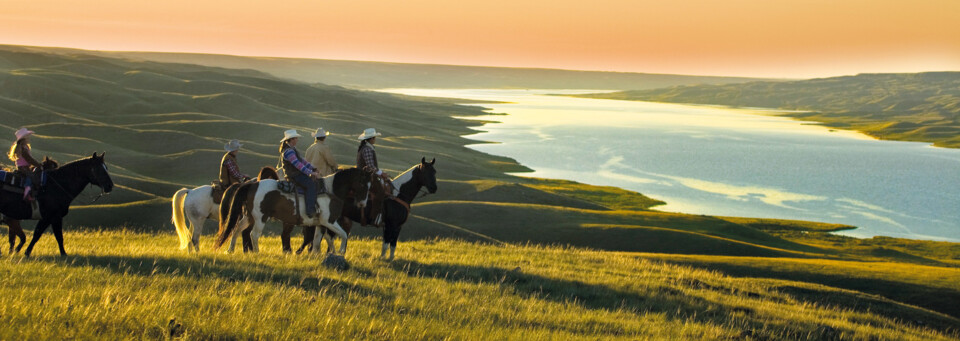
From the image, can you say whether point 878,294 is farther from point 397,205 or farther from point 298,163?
point 298,163

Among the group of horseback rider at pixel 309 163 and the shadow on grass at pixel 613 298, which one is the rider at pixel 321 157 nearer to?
the group of horseback rider at pixel 309 163

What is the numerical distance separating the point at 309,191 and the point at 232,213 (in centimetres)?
194

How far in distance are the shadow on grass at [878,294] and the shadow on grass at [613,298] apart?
7.44 metres

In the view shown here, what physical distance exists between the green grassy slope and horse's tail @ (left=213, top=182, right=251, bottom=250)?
1.08m

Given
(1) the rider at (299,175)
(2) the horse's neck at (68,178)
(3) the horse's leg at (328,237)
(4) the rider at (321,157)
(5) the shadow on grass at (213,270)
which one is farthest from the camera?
(4) the rider at (321,157)

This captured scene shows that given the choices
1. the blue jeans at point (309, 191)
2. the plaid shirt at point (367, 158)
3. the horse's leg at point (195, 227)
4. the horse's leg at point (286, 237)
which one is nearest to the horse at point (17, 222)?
the horse's leg at point (195, 227)

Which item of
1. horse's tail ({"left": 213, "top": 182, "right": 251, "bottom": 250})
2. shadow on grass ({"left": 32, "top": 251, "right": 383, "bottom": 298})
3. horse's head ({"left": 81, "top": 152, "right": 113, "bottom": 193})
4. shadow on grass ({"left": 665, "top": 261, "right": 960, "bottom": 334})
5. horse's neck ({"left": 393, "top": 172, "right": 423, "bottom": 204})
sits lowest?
shadow on grass ({"left": 665, "top": 261, "right": 960, "bottom": 334})

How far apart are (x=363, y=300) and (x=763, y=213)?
65756 millimetres

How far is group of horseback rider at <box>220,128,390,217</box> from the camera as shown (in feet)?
59.8

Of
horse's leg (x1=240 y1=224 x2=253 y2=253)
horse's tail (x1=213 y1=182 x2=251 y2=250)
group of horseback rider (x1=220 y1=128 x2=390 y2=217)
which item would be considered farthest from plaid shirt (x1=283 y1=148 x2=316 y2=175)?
horse's leg (x1=240 y1=224 x2=253 y2=253)

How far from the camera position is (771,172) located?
108 metres

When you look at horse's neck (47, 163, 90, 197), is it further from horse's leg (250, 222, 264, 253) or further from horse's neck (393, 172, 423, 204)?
horse's neck (393, 172, 423, 204)

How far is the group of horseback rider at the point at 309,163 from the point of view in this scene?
1822 centimetres

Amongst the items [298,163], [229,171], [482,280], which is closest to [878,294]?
[482,280]
